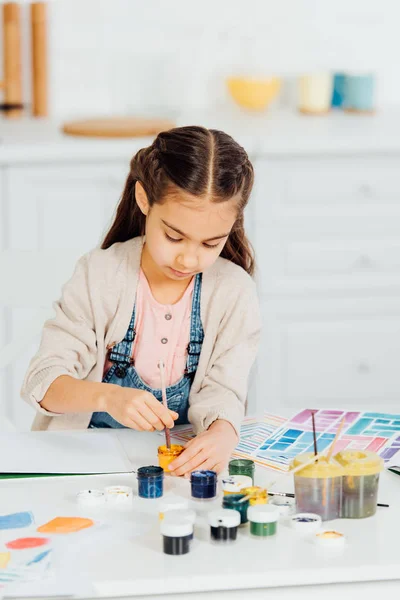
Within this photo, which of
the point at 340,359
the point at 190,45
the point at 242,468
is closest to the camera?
the point at 242,468

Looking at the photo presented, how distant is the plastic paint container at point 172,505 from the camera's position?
4.29 ft

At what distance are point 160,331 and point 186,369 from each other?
0.26 ft

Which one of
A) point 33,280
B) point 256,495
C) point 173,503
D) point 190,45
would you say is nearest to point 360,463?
point 256,495

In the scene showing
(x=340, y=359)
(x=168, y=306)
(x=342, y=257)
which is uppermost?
(x=168, y=306)

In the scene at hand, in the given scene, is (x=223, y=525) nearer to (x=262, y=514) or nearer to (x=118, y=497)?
(x=262, y=514)

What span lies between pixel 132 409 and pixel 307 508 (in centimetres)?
30

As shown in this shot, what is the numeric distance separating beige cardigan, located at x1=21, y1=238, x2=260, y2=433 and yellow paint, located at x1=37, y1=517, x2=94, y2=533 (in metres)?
0.44

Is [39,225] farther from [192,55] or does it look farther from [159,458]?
[159,458]

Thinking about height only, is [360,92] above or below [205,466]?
above

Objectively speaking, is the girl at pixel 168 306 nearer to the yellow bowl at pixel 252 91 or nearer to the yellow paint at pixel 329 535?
the yellow paint at pixel 329 535

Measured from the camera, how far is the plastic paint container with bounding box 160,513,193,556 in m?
1.19

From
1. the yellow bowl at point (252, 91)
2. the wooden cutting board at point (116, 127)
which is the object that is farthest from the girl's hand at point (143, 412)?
the yellow bowl at point (252, 91)

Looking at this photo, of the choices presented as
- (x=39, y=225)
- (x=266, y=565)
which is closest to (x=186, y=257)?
(x=266, y=565)

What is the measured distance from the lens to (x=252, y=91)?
142 inches
